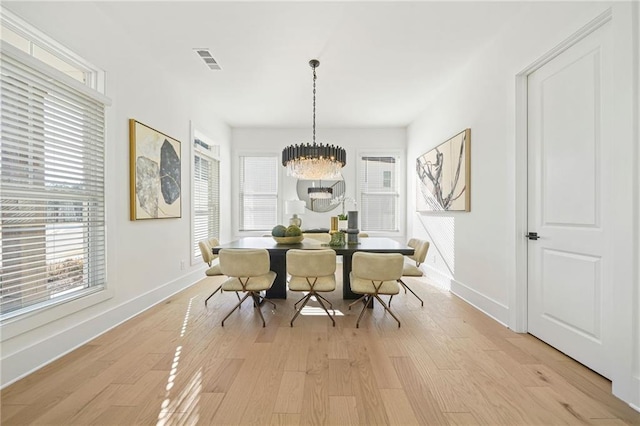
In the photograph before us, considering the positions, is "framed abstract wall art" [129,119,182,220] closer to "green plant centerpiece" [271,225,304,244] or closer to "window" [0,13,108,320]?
"window" [0,13,108,320]

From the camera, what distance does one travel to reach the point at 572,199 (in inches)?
81.3

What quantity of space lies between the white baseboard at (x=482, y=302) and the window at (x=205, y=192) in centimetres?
400

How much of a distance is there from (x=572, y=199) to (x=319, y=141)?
15.0 ft

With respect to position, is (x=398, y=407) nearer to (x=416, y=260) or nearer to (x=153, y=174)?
(x=416, y=260)

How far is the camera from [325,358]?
2092 mm

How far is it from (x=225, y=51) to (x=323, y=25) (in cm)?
122

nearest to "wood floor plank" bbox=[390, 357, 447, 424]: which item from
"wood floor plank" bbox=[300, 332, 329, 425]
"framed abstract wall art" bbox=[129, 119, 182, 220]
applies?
"wood floor plank" bbox=[300, 332, 329, 425]

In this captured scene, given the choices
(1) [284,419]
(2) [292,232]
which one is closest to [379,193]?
(2) [292,232]

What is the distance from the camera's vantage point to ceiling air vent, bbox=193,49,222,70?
10.2 ft

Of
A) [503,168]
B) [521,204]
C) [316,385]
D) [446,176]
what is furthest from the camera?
[446,176]

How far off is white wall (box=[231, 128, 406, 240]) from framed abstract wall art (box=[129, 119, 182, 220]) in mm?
2203

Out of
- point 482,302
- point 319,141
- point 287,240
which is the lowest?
point 482,302

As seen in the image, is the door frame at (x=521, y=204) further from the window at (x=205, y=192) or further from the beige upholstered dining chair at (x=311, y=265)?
the window at (x=205, y=192)

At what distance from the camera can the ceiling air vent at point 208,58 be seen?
122 inches
